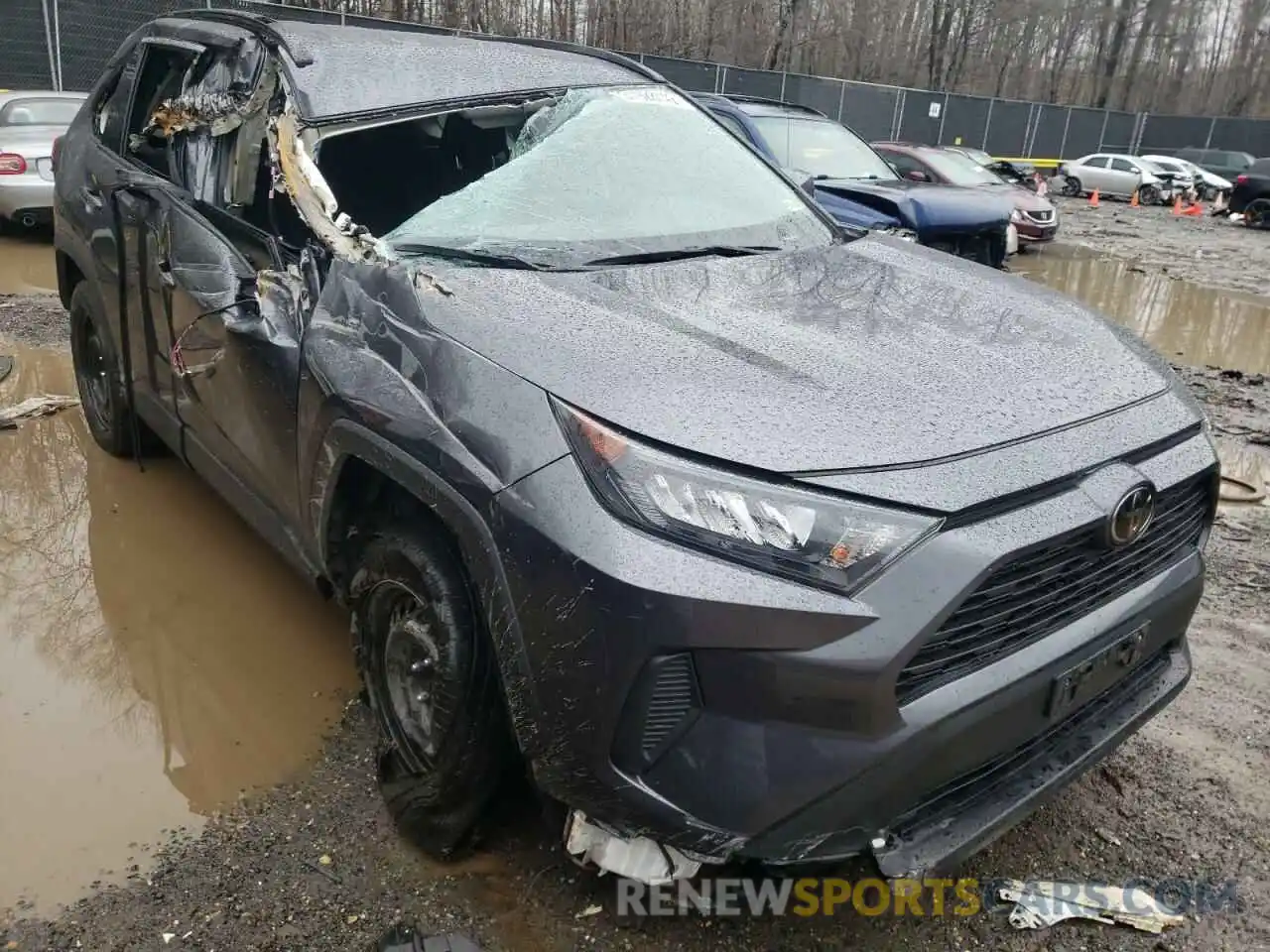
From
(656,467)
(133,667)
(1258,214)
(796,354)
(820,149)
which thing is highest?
(820,149)

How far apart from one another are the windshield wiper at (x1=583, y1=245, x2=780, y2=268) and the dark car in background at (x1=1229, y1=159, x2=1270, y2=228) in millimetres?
22551

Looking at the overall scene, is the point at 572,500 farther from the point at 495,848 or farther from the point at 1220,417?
the point at 1220,417

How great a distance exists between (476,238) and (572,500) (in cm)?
108

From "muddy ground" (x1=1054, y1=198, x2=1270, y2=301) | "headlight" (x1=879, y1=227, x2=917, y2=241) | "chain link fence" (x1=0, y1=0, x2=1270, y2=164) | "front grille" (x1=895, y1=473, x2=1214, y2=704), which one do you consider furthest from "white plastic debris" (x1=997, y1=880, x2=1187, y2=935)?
"muddy ground" (x1=1054, y1=198, x2=1270, y2=301)

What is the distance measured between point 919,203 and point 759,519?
8228mm

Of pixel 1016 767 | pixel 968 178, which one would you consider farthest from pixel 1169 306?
pixel 1016 767

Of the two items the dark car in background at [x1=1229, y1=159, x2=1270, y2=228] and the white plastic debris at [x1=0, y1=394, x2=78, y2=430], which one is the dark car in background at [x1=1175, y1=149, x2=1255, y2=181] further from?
the white plastic debris at [x1=0, y1=394, x2=78, y2=430]

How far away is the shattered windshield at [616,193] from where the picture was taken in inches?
102

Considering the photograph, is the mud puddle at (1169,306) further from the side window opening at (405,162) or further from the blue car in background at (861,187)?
the side window opening at (405,162)

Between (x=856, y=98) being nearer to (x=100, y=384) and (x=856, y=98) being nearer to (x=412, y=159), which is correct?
(x=100, y=384)

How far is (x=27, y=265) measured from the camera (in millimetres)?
8719

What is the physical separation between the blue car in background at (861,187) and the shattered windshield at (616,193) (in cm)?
583

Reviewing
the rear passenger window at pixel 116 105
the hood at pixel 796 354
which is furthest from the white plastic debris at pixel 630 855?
the rear passenger window at pixel 116 105

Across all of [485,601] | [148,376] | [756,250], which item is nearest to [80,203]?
[148,376]
